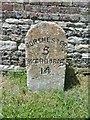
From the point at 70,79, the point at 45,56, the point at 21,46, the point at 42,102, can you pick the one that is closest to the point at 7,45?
the point at 21,46

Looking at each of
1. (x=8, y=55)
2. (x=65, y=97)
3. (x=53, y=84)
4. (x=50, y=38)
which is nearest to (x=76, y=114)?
(x=65, y=97)

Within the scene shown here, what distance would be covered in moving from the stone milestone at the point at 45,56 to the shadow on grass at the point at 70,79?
20 centimetres

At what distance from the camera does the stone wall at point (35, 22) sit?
6211mm

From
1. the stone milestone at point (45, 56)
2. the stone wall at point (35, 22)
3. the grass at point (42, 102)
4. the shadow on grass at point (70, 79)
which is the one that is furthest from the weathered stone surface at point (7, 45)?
the shadow on grass at point (70, 79)

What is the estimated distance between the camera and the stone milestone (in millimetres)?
5590

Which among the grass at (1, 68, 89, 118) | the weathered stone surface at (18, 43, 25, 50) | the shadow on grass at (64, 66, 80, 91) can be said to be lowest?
the grass at (1, 68, 89, 118)

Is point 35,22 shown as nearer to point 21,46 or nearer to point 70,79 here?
point 21,46

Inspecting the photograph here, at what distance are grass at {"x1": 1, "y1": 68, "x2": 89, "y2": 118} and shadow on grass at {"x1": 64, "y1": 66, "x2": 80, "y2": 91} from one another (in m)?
0.06

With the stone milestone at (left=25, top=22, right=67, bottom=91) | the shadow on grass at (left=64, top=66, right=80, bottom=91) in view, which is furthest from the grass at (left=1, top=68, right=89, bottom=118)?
the stone milestone at (left=25, top=22, right=67, bottom=91)

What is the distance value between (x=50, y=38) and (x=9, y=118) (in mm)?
1432

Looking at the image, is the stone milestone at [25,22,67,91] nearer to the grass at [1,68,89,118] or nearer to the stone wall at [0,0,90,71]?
the grass at [1,68,89,118]

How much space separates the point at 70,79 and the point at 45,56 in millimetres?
838

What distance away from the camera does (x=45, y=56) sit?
5719 millimetres

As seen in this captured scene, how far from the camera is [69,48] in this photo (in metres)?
6.46
